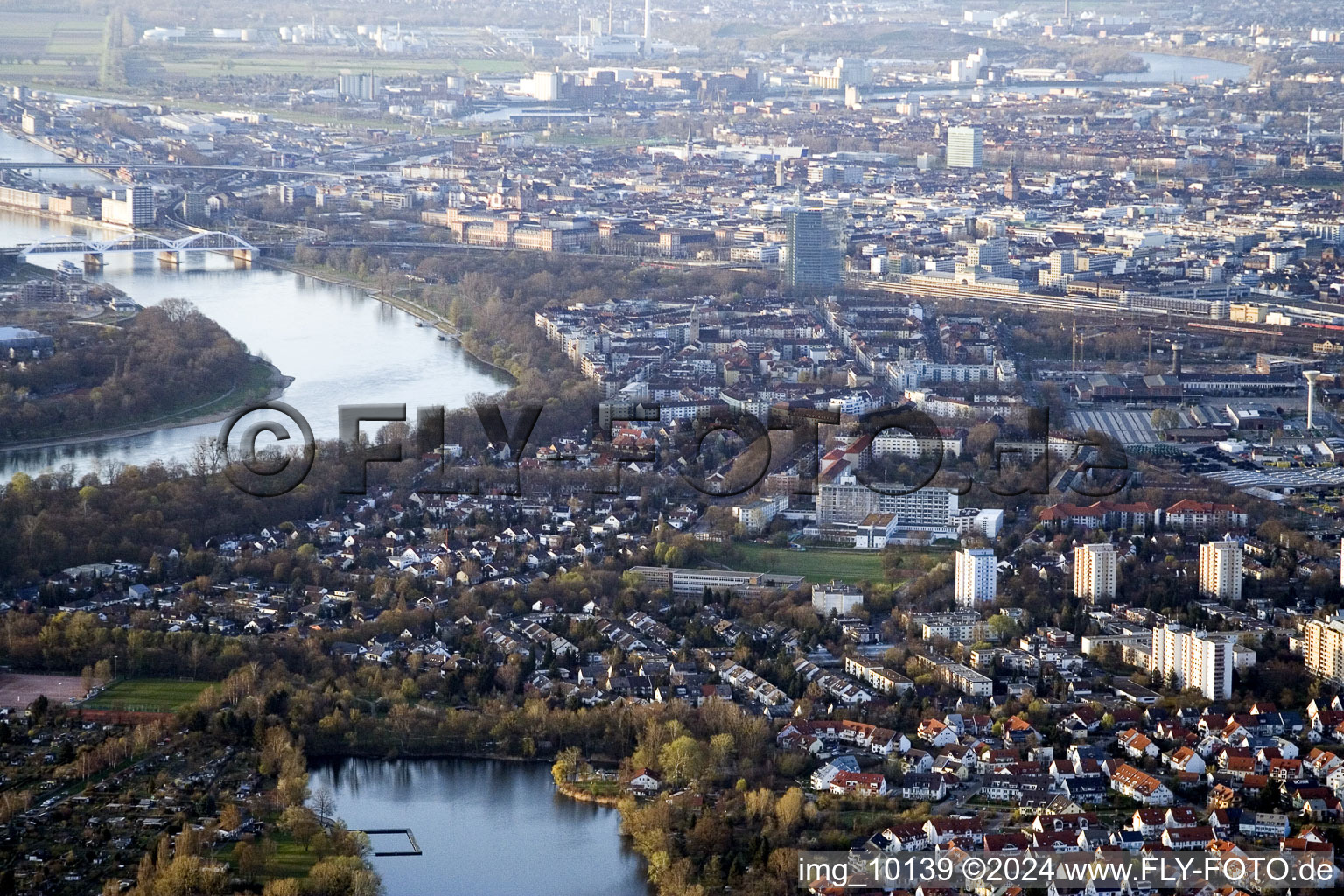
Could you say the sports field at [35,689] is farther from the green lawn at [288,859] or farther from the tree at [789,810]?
the tree at [789,810]

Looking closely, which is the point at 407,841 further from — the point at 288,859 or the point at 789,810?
the point at 789,810

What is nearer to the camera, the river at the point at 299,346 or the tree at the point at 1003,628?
the tree at the point at 1003,628

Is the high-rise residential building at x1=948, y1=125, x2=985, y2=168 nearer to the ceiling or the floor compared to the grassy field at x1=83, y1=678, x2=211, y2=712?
nearer to the ceiling

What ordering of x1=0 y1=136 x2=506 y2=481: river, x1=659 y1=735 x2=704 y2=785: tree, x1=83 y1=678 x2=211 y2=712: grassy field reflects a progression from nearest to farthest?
x1=659 y1=735 x2=704 y2=785: tree → x1=83 y1=678 x2=211 y2=712: grassy field → x1=0 y1=136 x2=506 y2=481: river

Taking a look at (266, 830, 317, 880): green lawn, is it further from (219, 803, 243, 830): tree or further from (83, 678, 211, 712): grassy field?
(83, 678, 211, 712): grassy field

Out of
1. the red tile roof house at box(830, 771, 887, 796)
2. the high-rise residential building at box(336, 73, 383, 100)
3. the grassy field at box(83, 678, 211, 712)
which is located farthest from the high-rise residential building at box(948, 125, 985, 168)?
the red tile roof house at box(830, 771, 887, 796)

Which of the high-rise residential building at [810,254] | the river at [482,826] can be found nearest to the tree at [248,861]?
the river at [482,826]

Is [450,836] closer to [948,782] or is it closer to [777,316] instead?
[948,782]
